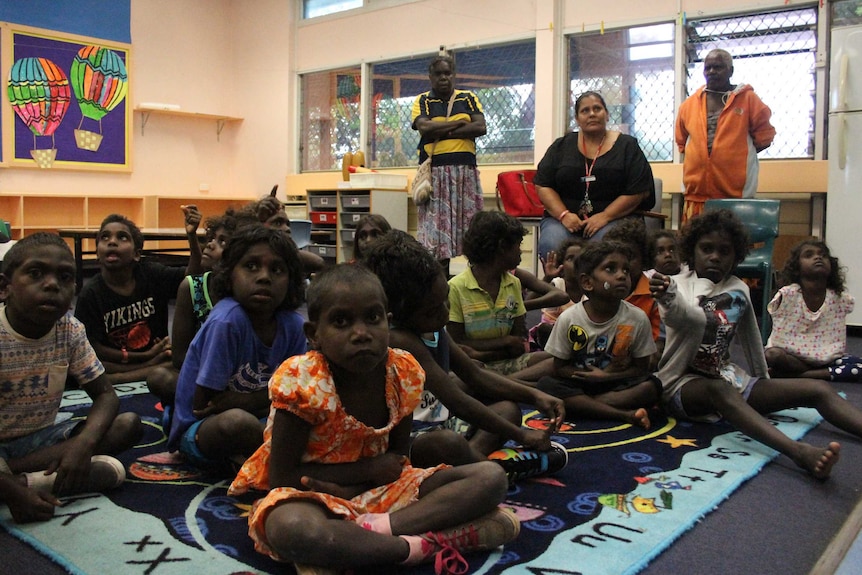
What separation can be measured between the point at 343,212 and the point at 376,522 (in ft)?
20.2

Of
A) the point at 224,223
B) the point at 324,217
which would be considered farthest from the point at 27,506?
the point at 324,217

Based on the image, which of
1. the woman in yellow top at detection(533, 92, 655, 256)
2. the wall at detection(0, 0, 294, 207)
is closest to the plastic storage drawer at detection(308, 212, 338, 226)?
the wall at detection(0, 0, 294, 207)

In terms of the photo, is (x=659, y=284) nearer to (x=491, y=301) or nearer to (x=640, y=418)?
(x=640, y=418)

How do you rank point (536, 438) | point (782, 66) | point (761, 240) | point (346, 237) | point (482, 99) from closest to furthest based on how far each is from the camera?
point (536, 438), point (761, 240), point (782, 66), point (482, 99), point (346, 237)

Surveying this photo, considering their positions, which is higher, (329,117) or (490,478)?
(329,117)

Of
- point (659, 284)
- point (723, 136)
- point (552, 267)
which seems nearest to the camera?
point (659, 284)

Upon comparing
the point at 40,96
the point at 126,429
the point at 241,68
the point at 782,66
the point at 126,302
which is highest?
the point at 241,68

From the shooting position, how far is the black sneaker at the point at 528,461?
1.89m

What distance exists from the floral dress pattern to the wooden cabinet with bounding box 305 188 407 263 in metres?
5.66

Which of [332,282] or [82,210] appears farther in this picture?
[82,210]

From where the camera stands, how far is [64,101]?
7859 mm

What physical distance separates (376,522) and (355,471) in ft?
0.36

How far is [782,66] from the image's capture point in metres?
5.55

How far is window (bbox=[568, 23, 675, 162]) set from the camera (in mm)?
6102
